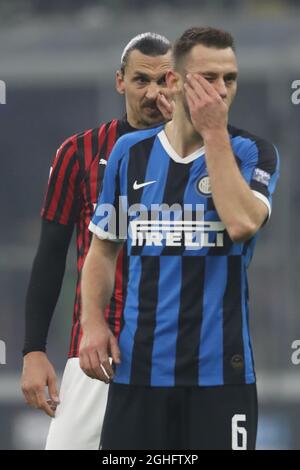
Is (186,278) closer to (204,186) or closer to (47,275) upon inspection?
(204,186)

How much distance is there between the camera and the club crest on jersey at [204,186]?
3.58m

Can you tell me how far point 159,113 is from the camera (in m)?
4.68

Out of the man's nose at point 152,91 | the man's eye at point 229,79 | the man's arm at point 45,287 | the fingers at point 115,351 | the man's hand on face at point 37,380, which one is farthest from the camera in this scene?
the man's nose at point 152,91

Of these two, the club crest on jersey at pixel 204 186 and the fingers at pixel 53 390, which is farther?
the fingers at pixel 53 390

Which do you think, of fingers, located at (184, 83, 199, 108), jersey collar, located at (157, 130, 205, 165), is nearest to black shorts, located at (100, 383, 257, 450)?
jersey collar, located at (157, 130, 205, 165)

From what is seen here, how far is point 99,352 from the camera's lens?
143 inches

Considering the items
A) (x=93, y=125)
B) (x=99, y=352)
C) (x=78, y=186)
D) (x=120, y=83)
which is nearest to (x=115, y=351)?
(x=99, y=352)

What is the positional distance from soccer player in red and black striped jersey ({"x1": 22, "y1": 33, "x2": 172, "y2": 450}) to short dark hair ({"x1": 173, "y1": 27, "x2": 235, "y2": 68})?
861mm

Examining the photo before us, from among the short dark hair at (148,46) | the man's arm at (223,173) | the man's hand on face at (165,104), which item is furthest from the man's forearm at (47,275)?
the man's arm at (223,173)

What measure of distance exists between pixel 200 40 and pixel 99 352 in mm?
962

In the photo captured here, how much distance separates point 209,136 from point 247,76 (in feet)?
19.3

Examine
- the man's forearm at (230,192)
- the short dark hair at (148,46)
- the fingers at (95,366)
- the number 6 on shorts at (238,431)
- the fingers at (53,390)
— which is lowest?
the number 6 on shorts at (238,431)

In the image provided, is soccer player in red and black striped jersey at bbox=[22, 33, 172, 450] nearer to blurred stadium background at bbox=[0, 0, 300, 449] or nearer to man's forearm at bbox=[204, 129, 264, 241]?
man's forearm at bbox=[204, 129, 264, 241]

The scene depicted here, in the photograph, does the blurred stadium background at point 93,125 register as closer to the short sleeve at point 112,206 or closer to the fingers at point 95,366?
the short sleeve at point 112,206
